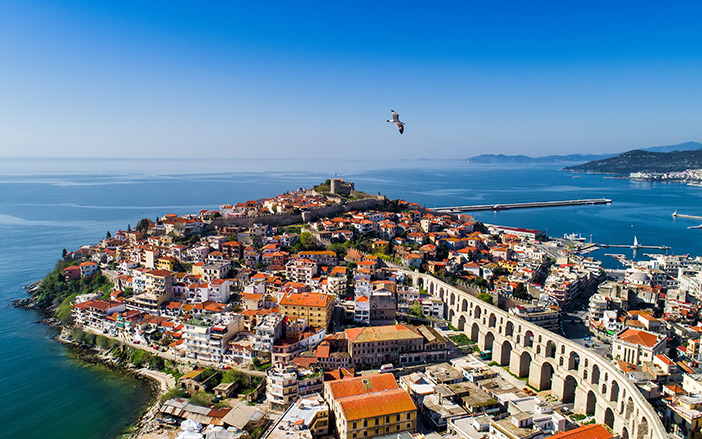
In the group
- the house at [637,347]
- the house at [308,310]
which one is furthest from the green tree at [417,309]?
the house at [637,347]

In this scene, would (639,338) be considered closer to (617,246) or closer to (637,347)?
(637,347)

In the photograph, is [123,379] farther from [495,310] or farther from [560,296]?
[560,296]

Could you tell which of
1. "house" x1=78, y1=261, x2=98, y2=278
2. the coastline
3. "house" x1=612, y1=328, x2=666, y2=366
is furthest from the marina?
"house" x1=78, y1=261, x2=98, y2=278

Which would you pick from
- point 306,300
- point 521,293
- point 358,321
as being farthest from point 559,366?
point 306,300

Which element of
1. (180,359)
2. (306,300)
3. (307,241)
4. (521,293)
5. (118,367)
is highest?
(307,241)

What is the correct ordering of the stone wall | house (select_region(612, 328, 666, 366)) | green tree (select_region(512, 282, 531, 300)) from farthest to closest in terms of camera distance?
the stone wall, green tree (select_region(512, 282, 531, 300)), house (select_region(612, 328, 666, 366))

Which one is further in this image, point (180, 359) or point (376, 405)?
point (180, 359)

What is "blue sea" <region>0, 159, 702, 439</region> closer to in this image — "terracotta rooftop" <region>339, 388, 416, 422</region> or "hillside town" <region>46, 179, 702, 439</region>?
"hillside town" <region>46, 179, 702, 439</region>
